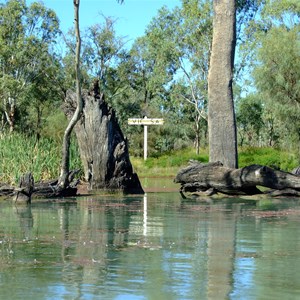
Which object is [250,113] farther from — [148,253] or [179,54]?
[148,253]

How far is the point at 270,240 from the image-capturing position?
11250mm

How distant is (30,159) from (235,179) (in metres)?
6.60

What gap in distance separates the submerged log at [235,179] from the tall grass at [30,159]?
4406 mm

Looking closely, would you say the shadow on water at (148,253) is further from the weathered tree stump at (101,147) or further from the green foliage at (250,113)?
the green foliage at (250,113)

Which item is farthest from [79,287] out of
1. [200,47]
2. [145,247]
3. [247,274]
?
[200,47]

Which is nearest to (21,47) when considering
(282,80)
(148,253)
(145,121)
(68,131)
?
(145,121)

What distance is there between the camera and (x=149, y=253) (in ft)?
32.3

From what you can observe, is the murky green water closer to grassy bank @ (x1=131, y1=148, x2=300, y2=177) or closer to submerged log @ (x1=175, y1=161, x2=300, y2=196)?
submerged log @ (x1=175, y1=161, x2=300, y2=196)

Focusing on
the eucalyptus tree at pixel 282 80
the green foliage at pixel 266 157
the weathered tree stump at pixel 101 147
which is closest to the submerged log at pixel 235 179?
the weathered tree stump at pixel 101 147

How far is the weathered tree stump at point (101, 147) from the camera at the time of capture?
70.5 ft

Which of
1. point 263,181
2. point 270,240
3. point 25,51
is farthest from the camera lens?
point 25,51

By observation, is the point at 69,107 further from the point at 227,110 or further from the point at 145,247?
the point at 145,247

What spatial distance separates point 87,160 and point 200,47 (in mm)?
40882

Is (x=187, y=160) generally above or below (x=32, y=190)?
above
